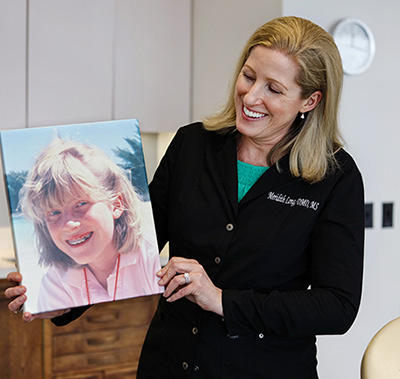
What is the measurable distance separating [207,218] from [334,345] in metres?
1.10

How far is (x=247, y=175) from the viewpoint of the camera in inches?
56.5

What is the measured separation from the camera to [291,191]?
1386mm

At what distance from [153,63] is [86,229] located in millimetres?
1448

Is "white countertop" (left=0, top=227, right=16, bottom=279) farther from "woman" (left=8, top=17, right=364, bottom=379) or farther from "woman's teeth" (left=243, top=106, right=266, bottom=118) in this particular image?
"woman's teeth" (left=243, top=106, right=266, bottom=118)

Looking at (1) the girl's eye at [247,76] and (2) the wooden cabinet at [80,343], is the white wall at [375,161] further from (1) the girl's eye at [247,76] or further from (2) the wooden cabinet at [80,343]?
(1) the girl's eye at [247,76]

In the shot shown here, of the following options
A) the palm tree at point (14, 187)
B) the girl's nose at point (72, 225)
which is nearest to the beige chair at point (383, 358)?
the girl's nose at point (72, 225)

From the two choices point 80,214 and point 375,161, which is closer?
point 80,214

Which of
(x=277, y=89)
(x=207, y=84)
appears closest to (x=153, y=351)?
(x=277, y=89)

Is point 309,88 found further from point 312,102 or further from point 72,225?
point 72,225

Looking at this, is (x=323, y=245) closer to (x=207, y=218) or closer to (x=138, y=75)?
(x=207, y=218)

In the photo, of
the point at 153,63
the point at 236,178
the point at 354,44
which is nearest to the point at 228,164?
the point at 236,178

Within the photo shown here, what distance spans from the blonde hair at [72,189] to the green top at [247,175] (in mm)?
244

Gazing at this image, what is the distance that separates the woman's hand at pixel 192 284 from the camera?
1.24 meters

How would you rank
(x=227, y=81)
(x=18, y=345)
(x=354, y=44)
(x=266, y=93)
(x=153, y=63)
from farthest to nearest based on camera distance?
(x=153, y=63)
(x=227, y=81)
(x=18, y=345)
(x=354, y=44)
(x=266, y=93)
